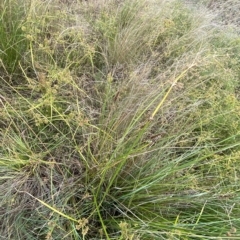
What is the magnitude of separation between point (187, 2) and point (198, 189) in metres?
1.59

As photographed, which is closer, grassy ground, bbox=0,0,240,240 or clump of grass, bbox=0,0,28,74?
grassy ground, bbox=0,0,240,240

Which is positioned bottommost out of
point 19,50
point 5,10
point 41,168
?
point 41,168

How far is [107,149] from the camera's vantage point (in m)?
1.08

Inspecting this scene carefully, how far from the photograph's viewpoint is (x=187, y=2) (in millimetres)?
2230

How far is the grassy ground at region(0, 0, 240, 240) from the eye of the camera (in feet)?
3.29

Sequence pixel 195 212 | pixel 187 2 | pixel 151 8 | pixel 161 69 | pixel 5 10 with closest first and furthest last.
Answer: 1. pixel 195 212
2. pixel 5 10
3. pixel 161 69
4. pixel 151 8
5. pixel 187 2

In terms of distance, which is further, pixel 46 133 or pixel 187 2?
pixel 187 2

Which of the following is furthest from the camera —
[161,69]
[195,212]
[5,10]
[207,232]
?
[161,69]

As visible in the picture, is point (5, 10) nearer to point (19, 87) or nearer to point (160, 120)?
point (19, 87)

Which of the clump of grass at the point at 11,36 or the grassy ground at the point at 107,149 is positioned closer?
the grassy ground at the point at 107,149

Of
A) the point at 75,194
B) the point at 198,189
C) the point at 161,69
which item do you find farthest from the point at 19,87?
the point at 198,189

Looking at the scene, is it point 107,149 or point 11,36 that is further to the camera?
point 11,36

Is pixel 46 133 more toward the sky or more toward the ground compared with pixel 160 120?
more toward the ground

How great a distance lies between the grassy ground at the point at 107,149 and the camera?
3.29ft
